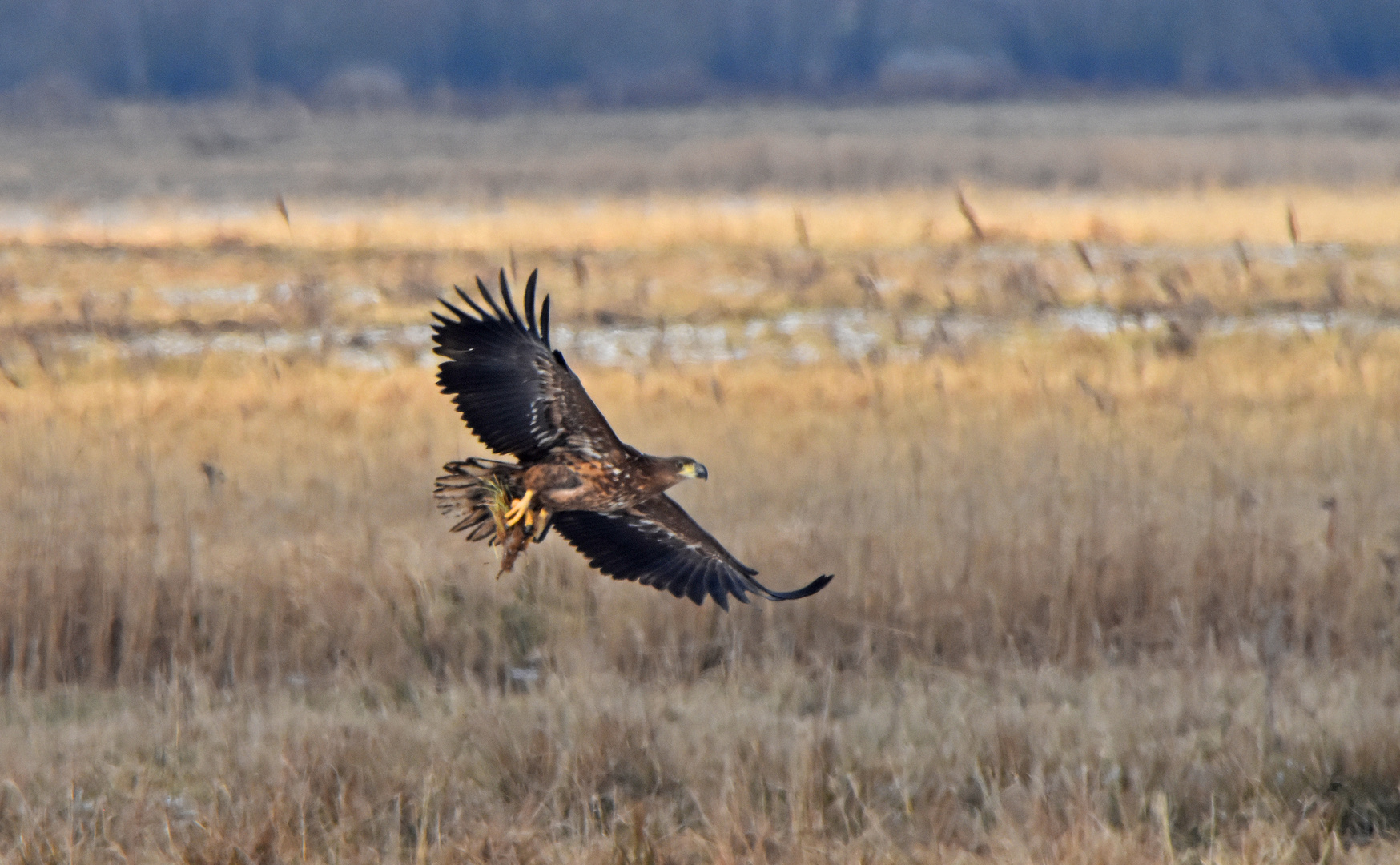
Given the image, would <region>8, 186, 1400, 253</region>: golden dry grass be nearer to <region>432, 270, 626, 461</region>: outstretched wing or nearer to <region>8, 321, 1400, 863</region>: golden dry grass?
<region>8, 321, 1400, 863</region>: golden dry grass

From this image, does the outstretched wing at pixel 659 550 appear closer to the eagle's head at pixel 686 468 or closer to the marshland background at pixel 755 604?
the eagle's head at pixel 686 468

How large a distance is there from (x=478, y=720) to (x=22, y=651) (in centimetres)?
216

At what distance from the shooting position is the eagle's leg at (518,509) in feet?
16.8

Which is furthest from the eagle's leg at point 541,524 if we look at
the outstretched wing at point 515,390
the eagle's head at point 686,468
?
the eagle's head at point 686,468

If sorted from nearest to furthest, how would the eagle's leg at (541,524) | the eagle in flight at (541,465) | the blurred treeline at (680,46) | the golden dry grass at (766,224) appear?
1. the eagle's leg at (541,524)
2. the eagle in flight at (541,465)
3. the golden dry grass at (766,224)
4. the blurred treeline at (680,46)

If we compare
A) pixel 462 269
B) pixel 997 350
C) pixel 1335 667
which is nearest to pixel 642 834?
pixel 1335 667

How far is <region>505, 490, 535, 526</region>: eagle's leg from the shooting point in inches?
201

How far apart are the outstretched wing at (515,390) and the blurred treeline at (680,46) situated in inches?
2828

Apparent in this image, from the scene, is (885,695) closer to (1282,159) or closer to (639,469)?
(639,469)

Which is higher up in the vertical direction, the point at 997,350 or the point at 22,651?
the point at 997,350

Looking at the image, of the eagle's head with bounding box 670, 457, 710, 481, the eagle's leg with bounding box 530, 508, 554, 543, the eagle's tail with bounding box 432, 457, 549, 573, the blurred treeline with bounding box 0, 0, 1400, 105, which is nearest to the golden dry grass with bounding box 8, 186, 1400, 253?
the eagle's head with bounding box 670, 457, 710, 481

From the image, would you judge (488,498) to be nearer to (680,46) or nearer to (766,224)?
(766,224)

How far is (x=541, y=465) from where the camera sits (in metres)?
5.23

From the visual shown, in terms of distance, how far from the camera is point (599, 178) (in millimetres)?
36594
